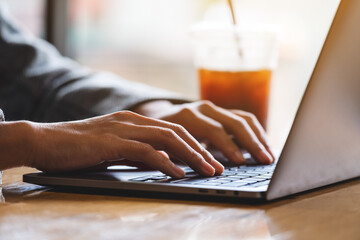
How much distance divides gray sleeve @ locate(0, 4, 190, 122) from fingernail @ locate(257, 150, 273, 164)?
29cm

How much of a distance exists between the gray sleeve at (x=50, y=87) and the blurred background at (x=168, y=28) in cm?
75

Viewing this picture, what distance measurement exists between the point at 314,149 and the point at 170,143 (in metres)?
0.19

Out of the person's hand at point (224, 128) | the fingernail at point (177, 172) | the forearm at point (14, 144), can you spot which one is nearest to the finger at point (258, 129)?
the person's hand at point (224, 128)

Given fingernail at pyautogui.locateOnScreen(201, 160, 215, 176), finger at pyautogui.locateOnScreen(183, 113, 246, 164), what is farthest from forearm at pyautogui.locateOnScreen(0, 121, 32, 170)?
finger at pyautogui.locateOnScreen(183, 113, 246, 164)

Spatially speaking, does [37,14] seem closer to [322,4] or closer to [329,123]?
[322,4]

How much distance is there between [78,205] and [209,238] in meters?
0.18

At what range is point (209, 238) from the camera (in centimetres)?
52

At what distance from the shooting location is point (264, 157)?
35.9 inches

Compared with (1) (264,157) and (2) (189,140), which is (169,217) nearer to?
(2) (189,140)

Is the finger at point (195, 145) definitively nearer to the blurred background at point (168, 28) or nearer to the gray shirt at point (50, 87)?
the gray shirt at point (50, 87)

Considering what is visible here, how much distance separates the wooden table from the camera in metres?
0.53

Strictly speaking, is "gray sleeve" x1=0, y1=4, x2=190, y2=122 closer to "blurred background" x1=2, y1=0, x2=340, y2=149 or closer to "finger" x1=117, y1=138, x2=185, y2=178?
"finger" x1=117, y1=138, x2=185, y2=178

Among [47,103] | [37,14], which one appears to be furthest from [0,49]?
[37,14]

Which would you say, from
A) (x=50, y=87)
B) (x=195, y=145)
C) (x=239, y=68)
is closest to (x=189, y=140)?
(x=195, y=145)
